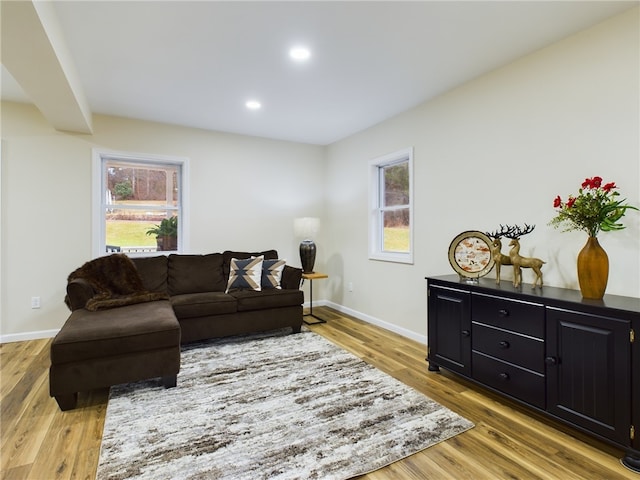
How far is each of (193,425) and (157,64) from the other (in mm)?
2744

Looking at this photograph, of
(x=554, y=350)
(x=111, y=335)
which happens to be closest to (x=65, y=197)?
(x=111, y=335)

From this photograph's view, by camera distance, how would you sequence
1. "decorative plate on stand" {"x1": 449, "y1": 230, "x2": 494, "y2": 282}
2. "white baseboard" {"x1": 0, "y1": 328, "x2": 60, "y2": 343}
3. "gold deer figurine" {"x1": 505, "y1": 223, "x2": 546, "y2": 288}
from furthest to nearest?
"white baseboard" {"x1": 0, "y1": 328, "x2": 60, "y2": 343} < "decorative plate on stand" {"x1": 449, "y1": 230, "x2": 494, "y2": 282} < "gold deer figurine" {"x1": 505, "y1": 223, "x2": 546, "y2": 288}

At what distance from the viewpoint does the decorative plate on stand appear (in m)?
2.71

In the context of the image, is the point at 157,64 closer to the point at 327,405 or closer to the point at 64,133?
the point at 64,133

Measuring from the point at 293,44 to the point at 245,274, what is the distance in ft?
8.09

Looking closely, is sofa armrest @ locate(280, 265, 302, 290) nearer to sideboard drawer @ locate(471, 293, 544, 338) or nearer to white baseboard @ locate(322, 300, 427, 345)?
white baseboard @ locate(322, 300, 427, 345)

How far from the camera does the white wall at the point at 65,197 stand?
362 cm

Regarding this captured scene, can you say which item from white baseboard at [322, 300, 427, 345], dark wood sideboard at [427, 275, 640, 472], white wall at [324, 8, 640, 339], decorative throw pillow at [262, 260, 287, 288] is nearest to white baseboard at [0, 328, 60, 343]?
decorative throw pillow at [262, 260, 287, 288]

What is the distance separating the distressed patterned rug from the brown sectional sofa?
10.4 inches

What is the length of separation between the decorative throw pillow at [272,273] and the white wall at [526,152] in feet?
4.01

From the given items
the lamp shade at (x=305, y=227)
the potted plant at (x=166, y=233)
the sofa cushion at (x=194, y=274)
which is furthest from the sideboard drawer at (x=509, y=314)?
the potted plant at (x=166, y=233)

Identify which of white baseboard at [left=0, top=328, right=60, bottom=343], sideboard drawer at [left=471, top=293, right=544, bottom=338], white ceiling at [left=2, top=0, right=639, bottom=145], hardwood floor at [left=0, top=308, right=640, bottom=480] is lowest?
hardwood floor at [left=0, top=308, right=640, bottom=480]

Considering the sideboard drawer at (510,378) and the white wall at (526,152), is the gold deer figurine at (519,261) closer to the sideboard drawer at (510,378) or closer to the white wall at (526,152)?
the white wall at (526,152)

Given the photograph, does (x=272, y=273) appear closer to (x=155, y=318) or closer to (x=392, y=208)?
(x=155, y=318)
